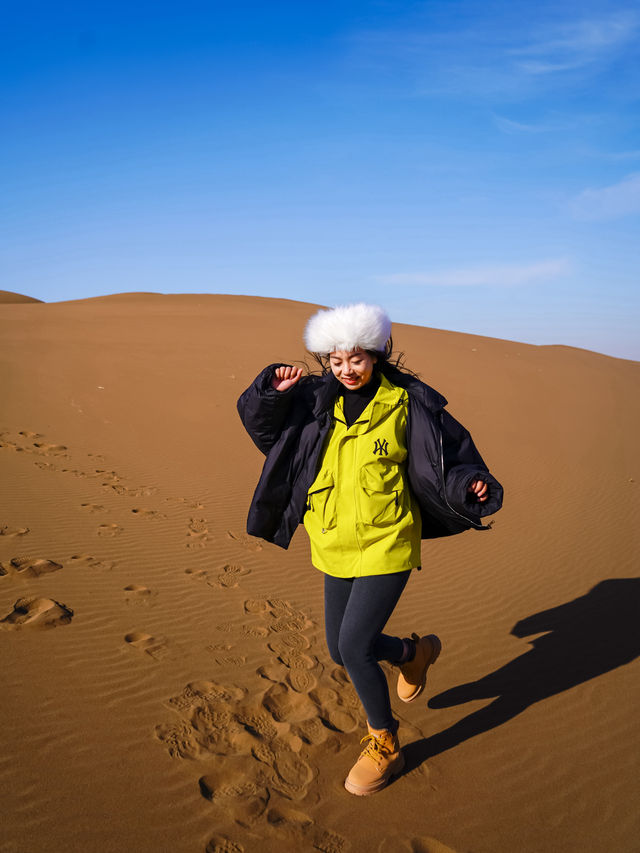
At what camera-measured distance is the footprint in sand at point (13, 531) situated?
6.46 metres

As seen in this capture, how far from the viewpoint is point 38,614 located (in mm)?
4676

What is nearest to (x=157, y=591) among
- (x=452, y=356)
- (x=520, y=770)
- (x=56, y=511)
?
(x=56, y=511)

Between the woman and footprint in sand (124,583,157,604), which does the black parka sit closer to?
the woman

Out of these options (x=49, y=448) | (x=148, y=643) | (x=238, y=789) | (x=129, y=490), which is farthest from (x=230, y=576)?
(x=49, y=448)

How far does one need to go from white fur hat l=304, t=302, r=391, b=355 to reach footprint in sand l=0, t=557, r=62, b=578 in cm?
383

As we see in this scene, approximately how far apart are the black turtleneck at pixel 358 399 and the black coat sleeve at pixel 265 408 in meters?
0.28

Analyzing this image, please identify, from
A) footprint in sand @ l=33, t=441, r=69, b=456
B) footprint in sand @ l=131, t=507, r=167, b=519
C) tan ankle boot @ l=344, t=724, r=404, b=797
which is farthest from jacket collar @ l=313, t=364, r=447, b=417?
footprint in sand @ l=33, t=441, r=69, b=456

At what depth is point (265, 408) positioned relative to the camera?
2.94 m

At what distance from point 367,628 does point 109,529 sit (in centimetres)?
502

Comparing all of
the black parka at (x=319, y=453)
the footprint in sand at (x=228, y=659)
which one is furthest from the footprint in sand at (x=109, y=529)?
the black parka at (x=319, y=453)

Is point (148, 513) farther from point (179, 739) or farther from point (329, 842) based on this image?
point (329, 842)

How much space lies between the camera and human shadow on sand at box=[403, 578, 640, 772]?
12.3 ft

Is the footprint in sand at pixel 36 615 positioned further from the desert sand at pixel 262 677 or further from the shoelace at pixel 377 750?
the shoelace at pixel 377 750

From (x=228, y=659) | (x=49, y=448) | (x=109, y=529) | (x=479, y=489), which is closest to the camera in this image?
Answer: (x=479, y=489)
